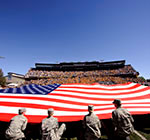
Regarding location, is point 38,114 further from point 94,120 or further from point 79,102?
point 94,120

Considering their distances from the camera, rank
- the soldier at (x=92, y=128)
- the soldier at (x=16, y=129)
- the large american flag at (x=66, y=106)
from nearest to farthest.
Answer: the soldier at (x=16, y=129), the soldier at (x=92, y=128), the large american flag at (x=66, y=106)

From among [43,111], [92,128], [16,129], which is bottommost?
[92,128]

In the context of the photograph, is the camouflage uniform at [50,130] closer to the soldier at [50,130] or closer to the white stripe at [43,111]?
the soldier at [50,130]

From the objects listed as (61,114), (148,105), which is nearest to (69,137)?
(61,114)

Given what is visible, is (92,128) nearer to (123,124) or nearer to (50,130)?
(123,124)

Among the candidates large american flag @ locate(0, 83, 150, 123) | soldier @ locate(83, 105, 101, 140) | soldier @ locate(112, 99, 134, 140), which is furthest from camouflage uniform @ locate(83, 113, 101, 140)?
soldier @ locate(112, 99, 134, 140)

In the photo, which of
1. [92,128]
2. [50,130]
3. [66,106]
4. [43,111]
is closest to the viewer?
[50,130]

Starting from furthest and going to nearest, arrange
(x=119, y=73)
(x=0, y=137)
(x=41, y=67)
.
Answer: (x=41, y=67) < (x=119, y=73) < (x=0, y=137)

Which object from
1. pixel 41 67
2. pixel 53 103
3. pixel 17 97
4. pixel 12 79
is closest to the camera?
→ pixel 53 103

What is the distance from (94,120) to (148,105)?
2.70 m

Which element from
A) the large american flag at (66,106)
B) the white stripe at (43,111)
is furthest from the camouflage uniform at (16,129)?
the white stripe at (43,111)

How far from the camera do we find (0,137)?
2.87 meters

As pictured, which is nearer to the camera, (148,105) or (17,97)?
(148,105)

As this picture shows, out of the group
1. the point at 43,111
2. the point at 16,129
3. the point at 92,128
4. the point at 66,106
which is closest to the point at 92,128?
the point at 92,128
